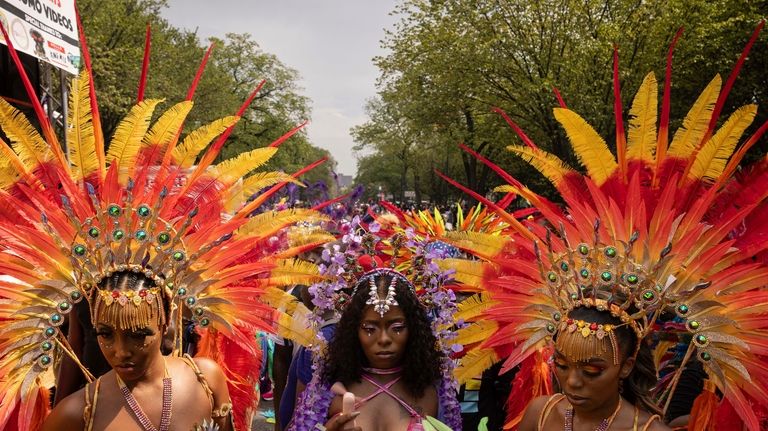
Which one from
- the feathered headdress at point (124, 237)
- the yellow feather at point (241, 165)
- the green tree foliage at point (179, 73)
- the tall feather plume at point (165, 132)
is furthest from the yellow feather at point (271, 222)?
the green tree foliage at point (179, 73)

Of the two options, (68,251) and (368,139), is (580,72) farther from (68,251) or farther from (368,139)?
(368,139)

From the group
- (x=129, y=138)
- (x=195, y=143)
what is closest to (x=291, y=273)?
(x=195, y=143)

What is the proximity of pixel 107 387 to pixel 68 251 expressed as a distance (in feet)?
1.82

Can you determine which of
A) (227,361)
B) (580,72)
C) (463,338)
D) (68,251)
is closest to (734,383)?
(463,338)

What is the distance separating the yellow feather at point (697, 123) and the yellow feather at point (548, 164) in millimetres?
485

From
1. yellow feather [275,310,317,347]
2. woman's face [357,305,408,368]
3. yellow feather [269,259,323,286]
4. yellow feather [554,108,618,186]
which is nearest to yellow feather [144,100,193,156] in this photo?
yellow feather [269,259,323,286]

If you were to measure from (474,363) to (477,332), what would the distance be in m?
0.21

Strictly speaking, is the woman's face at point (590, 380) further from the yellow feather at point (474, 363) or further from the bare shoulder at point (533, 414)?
the yellow feather at point (474, 363)

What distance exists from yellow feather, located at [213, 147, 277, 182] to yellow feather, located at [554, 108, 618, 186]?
143 cm

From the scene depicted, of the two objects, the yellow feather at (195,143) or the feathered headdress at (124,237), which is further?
the yellow feather at (195,143)

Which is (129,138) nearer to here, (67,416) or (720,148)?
(67,416)

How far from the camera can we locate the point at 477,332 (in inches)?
131

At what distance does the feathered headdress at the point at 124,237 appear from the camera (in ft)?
8.89

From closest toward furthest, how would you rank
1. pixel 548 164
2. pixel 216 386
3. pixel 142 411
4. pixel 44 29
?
pixel 142 411
pixel 216 386
pixel 548 164
pixel 44 29
